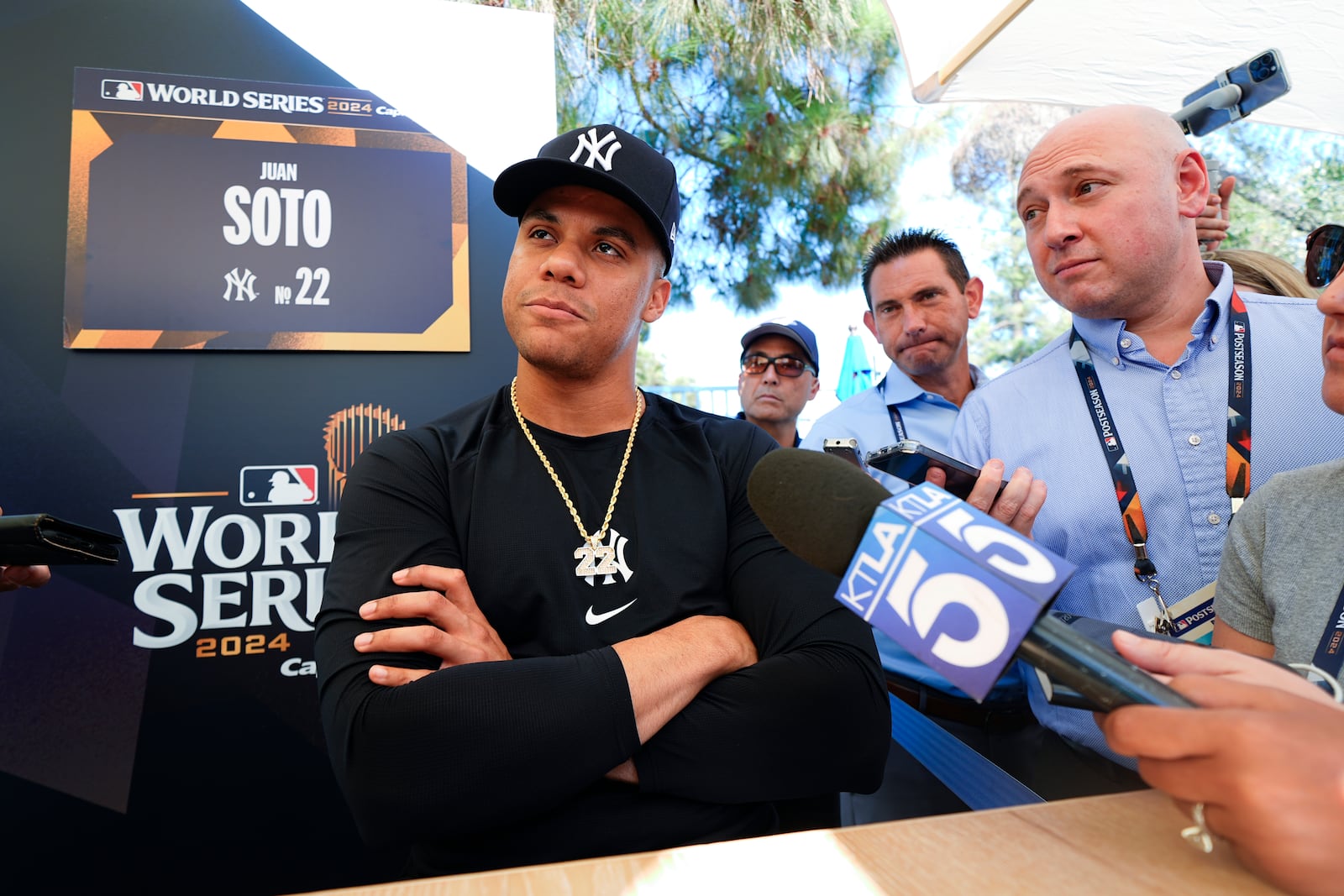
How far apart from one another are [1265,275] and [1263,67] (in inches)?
24.7

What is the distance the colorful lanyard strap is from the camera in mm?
1593

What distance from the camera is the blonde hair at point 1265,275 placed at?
2221 millimetres

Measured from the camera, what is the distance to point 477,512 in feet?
5.08

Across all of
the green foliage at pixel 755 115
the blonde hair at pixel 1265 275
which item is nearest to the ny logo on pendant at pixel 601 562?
the blonde hair at pixel 1265 275

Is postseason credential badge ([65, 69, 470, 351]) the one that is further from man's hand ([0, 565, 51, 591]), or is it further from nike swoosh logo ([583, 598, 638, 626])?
nike swoosh logo ([583, 598, 638, 626])

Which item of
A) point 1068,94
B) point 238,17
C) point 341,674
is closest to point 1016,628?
point 341,674

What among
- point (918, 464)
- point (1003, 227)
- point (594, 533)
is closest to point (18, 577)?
point (594, 533)

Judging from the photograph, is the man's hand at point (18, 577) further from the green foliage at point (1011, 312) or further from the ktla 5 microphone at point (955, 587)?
the green foliage at point (1011, 312)

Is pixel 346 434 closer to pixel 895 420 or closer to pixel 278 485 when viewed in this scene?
pixel 278 485

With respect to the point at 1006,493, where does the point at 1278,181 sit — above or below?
above

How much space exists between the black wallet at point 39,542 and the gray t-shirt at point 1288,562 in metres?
2.16

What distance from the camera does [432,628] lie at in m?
1.27

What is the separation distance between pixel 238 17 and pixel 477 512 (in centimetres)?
229

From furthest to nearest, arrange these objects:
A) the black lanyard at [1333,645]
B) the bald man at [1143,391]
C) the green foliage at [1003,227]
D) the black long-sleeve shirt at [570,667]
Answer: the green foliage at [1003,227] < the bald man at [1143,391] < the black long-sleeve shirt at [570,667] < the black lanyard at [1333,645]
